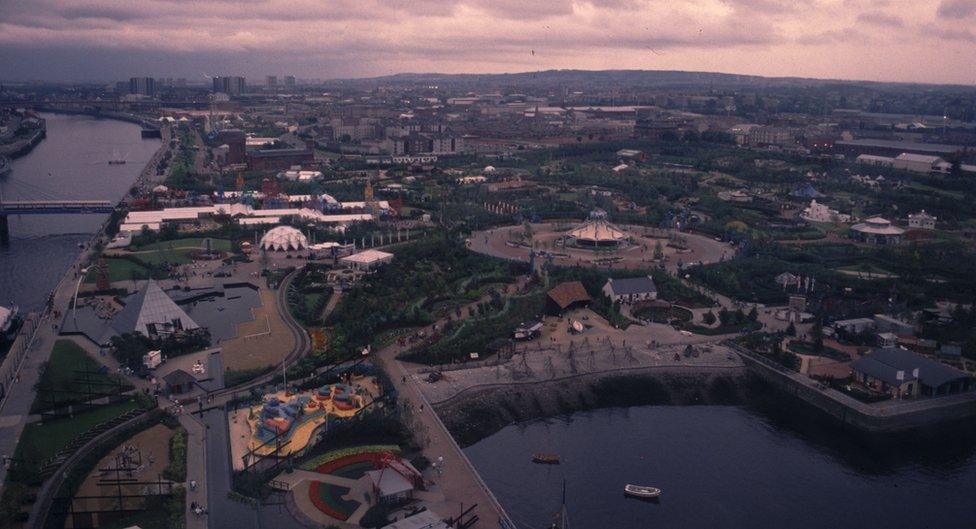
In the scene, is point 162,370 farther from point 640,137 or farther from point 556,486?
point 640,137

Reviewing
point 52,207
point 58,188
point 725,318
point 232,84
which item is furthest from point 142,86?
point 725,318

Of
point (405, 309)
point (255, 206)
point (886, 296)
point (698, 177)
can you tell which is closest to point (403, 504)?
point (405, 309)

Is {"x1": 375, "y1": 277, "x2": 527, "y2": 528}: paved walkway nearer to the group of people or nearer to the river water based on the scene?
the group of people

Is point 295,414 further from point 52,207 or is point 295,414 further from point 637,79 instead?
point 637,79

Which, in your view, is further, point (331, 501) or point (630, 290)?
point (630, 290)

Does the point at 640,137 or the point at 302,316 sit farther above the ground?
the point at 640,137

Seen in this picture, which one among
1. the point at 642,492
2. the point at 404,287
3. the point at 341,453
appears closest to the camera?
the point at 642,492
